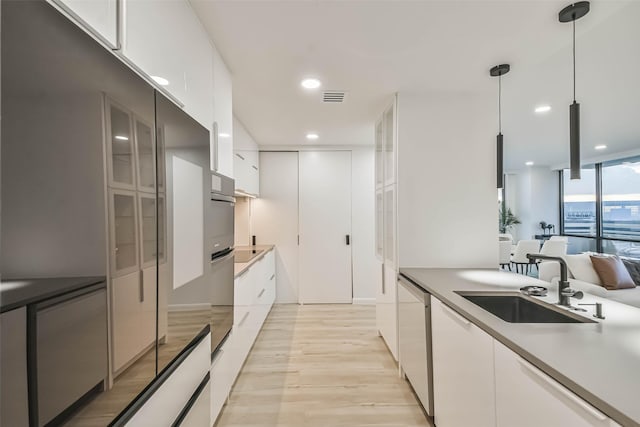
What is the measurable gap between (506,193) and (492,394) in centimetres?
858

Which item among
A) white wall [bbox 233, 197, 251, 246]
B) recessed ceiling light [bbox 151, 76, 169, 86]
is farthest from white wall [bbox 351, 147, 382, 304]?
recessed ceiling light [bbox 151, 76, 169, 86]

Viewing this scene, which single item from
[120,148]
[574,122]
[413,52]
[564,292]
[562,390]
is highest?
[413,52]

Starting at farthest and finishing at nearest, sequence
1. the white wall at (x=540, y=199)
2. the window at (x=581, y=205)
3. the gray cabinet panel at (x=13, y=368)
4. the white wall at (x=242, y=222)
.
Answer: the white wall at (x=540, y=199) → the window at (x=581, y=205) → the white wall at (x=242, y=222) → the gray cabinet panel at (x=13, y=368)

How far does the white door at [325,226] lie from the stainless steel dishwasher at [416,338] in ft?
7.17

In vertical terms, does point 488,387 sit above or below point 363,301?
above

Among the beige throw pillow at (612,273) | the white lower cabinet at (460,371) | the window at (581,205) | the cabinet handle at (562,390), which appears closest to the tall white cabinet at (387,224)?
the white lower cabinet at (460,371)

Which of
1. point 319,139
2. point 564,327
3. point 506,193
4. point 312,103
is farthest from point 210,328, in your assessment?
point 506,193

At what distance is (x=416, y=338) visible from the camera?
2.15 metres

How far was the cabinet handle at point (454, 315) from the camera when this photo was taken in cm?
149

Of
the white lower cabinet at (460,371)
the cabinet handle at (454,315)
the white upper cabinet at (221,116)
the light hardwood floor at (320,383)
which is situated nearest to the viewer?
the white lower cabinet at (460,371)

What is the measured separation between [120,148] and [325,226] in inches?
161

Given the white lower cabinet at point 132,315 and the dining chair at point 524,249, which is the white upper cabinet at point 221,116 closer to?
the white lower cabinet at point 132,315

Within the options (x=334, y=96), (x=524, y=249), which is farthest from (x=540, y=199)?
(x=334, y=96)

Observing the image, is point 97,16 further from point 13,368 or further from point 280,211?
point 280,211
